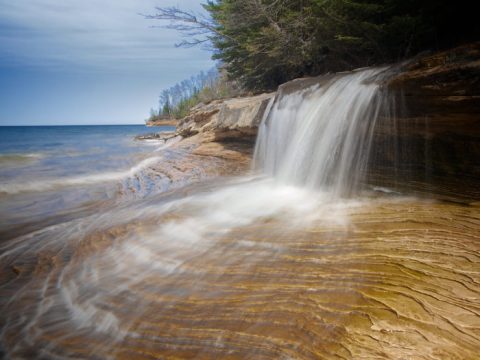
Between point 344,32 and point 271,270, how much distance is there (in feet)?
21.0

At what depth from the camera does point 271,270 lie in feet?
8.72

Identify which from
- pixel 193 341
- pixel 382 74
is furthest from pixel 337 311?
pixel 382 74

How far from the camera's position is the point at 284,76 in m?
11.9

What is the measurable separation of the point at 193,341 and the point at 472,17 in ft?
21.6

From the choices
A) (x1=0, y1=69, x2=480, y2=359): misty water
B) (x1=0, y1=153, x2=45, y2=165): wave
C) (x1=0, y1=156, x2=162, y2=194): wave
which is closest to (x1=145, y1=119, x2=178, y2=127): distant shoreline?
(x1=0, y1=153, x2=45, y2=165): wave

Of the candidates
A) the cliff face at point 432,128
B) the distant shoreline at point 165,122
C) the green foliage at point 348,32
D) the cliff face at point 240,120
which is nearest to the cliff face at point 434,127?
the cliff face at point 432,128

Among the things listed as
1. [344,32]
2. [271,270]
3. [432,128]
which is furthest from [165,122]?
[271,270]

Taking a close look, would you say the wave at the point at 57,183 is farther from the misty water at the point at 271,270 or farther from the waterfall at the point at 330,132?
the waterfall at the point at 330,132

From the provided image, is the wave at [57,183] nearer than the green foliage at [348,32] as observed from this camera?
No

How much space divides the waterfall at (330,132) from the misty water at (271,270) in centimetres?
3

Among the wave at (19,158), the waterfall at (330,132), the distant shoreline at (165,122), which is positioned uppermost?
the distant shoreline at (165,122)

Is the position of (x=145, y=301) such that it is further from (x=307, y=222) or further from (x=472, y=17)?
(x=472, y=17)

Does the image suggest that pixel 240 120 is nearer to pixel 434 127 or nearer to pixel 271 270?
pixel 434 127

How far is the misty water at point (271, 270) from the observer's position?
188cm
